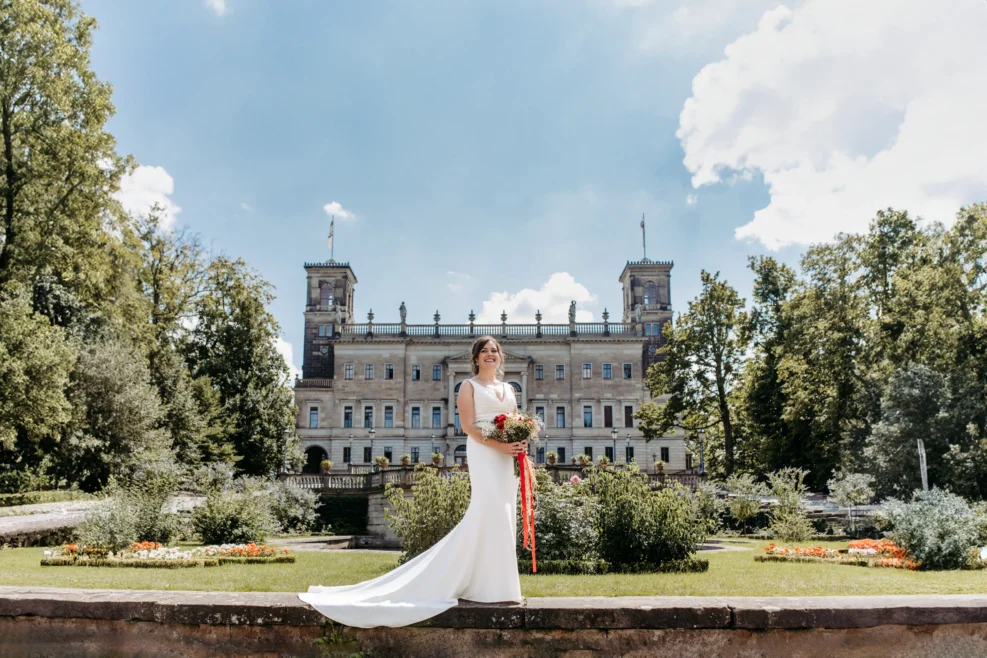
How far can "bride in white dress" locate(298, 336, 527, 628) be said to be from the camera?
16.5 ft

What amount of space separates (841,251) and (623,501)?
24.6m

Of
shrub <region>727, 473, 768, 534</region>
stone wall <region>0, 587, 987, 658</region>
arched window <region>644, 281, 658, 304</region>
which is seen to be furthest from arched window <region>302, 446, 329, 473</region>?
stone wall <region>0, 587, 987, 658</region>

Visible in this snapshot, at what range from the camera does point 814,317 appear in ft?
103

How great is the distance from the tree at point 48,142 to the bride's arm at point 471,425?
2012 cm

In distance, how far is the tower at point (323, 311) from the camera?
230 feet

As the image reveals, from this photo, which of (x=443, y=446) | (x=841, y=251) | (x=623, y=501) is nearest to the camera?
(x=623, y=501)

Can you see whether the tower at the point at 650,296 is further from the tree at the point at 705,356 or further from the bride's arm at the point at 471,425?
the bride's arm at the point at 471,425

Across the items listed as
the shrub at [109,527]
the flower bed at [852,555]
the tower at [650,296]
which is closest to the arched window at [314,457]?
the tower at [650,296]

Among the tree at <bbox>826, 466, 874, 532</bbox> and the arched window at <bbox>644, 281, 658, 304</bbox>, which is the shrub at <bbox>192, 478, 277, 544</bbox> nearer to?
the tree at <bbox>826, 466, 874, 532</bbox>

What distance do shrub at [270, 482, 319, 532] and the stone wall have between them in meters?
17.8

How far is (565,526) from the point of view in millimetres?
11602

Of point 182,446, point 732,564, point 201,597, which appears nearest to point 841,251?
point 732,564

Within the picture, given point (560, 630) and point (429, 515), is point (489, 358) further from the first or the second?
point (429, 515)

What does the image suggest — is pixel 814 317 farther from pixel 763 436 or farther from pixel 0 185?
pixel 0 185
